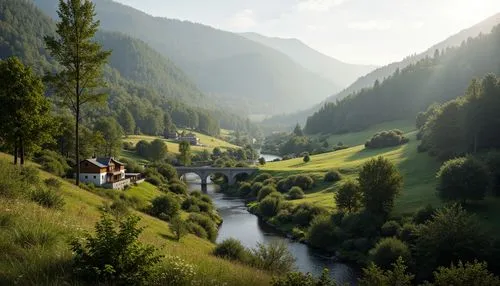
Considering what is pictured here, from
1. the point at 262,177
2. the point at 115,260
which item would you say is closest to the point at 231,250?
the point at 115,260

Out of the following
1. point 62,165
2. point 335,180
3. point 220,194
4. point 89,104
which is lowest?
point 220,194

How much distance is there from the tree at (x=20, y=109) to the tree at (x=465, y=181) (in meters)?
57.5

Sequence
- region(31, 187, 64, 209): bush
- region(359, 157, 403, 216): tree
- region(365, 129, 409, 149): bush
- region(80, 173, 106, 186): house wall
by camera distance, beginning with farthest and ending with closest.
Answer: region(365, 129, 409, 149): bush, region(80, 173, 106, 186): house wall, region(359, 157, 403, 216): tree, region(31, 187, 64, 209): bush

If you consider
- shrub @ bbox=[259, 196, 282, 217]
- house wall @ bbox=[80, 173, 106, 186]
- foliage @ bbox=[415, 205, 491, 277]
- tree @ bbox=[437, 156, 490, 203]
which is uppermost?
tree @ bbox=[437, 156, 490, 203]

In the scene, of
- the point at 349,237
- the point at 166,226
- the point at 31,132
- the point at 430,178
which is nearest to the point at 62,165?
the point at 31,132

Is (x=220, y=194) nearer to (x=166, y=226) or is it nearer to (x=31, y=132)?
(x=166, y=226)

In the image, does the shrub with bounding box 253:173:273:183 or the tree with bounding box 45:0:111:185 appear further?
the shrub with bounding box 253:173:273:183

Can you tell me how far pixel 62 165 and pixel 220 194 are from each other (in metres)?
65.5

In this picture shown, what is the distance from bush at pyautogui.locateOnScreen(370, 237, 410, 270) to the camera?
52.7 m

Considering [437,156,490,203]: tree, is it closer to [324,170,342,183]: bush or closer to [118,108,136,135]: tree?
[324,170,342,183]: bush

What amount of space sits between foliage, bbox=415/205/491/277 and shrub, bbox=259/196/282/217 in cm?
4108

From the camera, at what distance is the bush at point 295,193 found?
316ft

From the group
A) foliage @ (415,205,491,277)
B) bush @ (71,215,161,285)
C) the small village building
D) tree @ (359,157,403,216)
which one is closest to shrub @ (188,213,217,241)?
the small village building

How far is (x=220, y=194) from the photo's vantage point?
412ft
